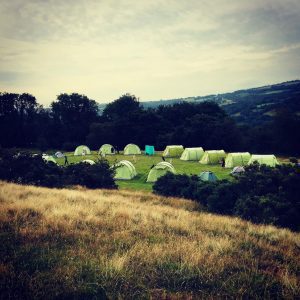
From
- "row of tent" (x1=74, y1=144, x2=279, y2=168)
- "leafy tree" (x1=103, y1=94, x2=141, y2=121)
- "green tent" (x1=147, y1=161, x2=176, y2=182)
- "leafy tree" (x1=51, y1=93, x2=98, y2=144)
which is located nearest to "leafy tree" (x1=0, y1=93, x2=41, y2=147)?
"leafy tree" (x1=51, y1=93, x2=98, y2=144)

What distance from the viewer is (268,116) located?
279 feet

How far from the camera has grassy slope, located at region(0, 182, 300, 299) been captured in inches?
171

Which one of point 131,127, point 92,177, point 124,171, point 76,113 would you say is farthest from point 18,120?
point 92,177

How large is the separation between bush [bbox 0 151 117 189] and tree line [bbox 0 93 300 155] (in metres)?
30.2

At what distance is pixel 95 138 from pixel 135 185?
33.7 m

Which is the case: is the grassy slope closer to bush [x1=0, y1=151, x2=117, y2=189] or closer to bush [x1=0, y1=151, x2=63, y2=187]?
bush [x1=0, y1=151, x2=63, y2=187]

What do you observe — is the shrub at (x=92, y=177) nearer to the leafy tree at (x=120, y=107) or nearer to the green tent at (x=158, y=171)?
the green tent at (x=158, y=171)

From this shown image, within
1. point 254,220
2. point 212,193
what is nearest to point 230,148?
point 212,193

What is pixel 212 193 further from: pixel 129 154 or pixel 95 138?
pixel 95 138

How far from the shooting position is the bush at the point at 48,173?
2003cm

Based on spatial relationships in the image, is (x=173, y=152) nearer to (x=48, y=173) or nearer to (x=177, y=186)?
(x=177, y=186)

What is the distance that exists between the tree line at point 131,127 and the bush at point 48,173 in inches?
1188

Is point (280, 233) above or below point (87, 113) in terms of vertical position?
below

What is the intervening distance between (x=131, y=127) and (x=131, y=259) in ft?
171
